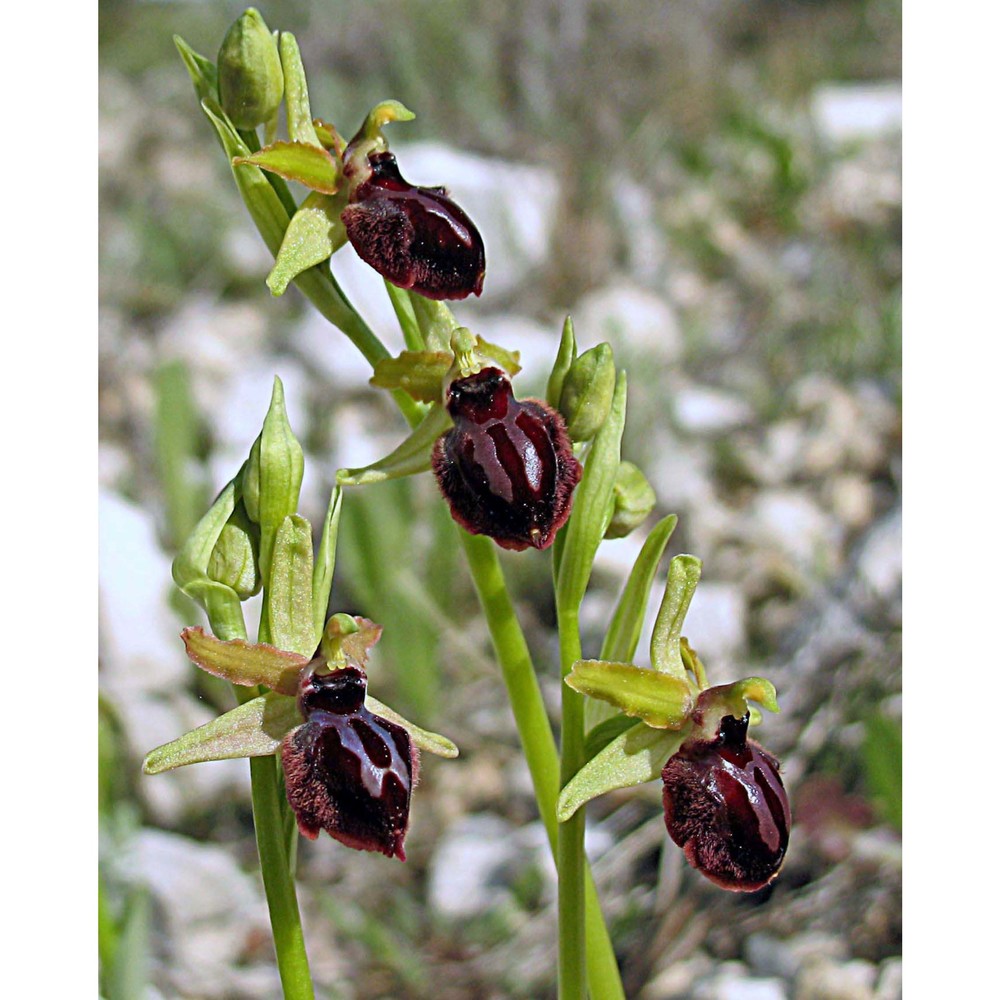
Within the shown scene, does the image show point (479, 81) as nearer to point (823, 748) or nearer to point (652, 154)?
point (652, 154)

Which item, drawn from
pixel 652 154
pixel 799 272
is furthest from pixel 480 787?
pixel 652 154

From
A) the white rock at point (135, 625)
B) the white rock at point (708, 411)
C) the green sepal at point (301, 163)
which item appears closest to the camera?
the green sepal at point (301, 163)

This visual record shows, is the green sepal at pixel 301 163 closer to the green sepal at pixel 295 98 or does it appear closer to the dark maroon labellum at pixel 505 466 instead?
the green sepal at pixel 295 98

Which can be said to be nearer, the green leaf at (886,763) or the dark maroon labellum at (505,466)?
the dark maroon labellum at (505,466)

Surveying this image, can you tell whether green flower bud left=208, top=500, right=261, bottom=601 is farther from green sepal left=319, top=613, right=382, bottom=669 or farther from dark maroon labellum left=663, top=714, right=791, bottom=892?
dark maroon labellum left=663, top=714, right=791, bottom=892

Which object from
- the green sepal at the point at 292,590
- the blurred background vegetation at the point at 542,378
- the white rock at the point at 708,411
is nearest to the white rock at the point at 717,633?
the blurred background vegetation at the point at 542,378

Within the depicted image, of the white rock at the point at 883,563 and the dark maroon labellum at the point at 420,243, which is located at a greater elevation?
the white rock at the point at 883,563

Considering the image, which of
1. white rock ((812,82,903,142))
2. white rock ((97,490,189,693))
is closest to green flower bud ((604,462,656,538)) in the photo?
white rock ((97,490,189,693))

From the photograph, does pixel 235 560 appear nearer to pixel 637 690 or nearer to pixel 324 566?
pixel 324 566
